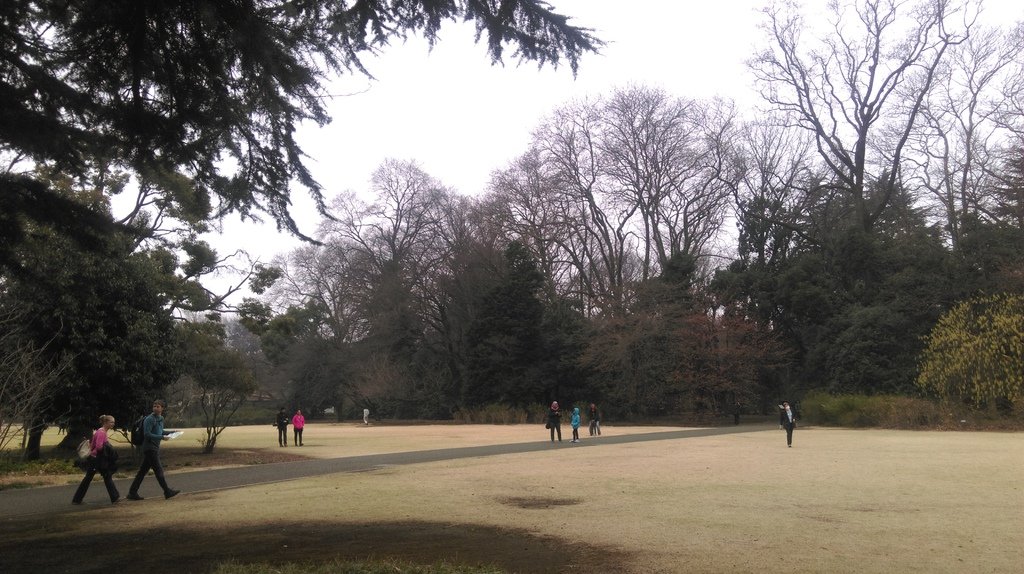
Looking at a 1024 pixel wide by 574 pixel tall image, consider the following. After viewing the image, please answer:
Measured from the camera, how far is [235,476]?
14906mm

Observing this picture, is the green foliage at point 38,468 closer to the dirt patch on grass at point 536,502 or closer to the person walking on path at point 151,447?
the person walking on path at point 151,447

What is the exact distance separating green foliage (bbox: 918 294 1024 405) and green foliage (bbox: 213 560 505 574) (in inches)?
1163

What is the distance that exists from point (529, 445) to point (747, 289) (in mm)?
26906

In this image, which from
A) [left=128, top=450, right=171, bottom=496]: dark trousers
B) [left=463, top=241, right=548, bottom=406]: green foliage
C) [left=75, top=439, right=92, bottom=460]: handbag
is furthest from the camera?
[left=463, top=241, right=548, bottom=406]: green foliage

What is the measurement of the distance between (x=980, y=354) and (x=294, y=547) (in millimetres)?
30386

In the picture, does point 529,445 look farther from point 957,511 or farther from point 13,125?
point 13,125

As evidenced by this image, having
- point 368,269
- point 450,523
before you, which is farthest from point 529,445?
point 368,269

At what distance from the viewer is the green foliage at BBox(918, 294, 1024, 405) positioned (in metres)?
28.2

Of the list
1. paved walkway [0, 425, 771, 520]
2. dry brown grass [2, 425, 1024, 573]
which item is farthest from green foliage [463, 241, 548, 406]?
dry brown grass [2, 425, 1024, 573]

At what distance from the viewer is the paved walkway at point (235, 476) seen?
10.9m

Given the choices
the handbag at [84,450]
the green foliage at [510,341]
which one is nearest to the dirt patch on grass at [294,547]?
the handbag at [84,450]

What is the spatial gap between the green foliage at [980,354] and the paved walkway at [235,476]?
16.6 m

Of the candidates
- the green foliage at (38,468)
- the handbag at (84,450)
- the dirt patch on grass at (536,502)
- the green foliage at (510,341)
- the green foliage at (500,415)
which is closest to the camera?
the dirt patch on grass at (536,502)

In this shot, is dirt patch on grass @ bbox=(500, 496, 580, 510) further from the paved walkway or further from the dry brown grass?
the paved walkway
